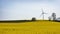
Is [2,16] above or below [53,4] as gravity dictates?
below

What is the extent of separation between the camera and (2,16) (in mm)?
1445

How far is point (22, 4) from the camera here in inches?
57.8
